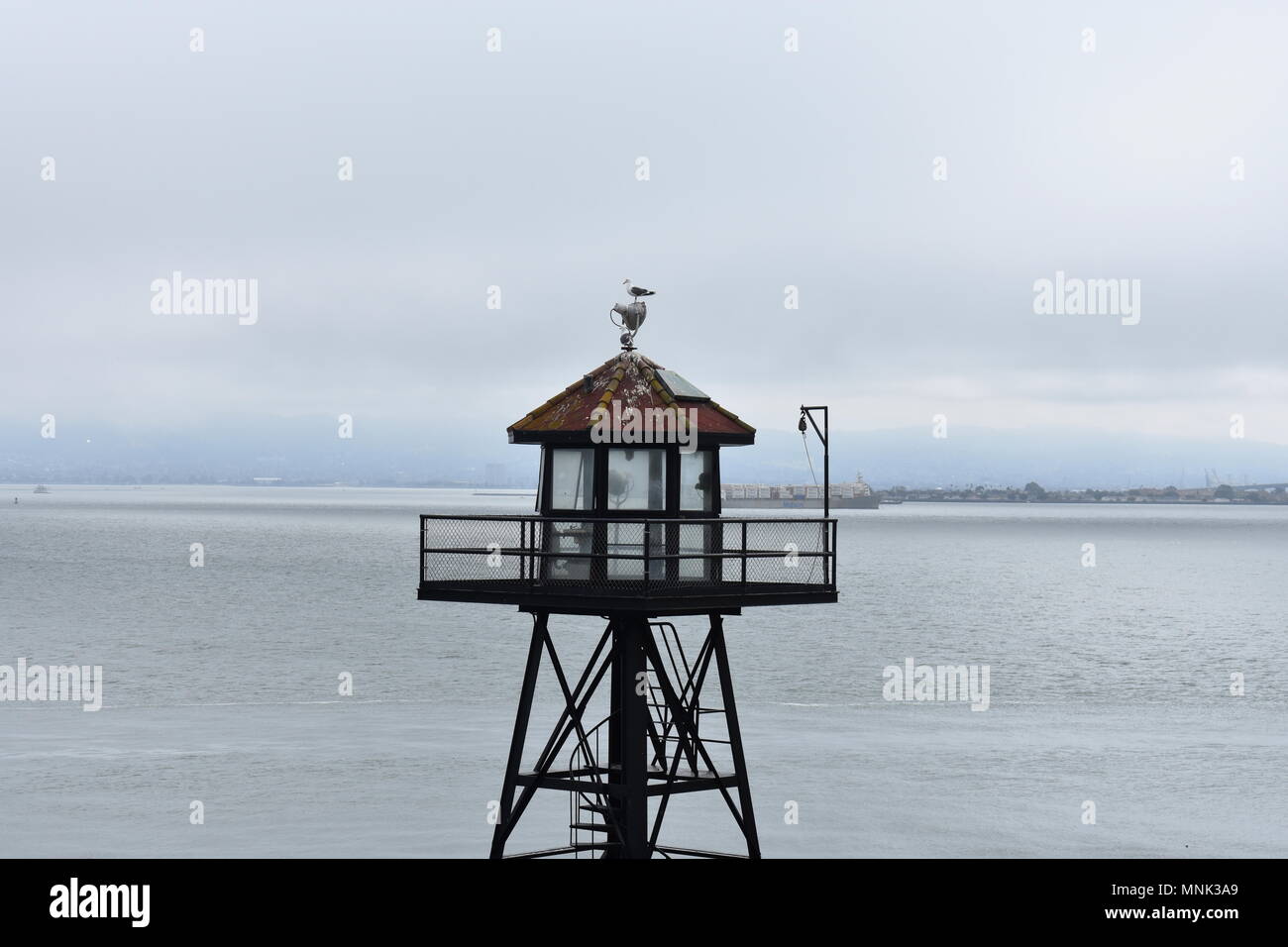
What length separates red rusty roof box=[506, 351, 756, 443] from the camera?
2578 centimetres

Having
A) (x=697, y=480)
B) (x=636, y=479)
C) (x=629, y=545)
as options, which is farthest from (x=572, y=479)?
(x=697, y=480)

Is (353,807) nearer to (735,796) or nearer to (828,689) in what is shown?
(735,796)

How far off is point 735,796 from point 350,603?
68767 mm

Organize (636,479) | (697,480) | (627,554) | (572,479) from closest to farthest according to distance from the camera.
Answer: (627,554) → (636,479) → (572,479) → (697,480)

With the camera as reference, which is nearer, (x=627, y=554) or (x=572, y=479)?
(x=627, y=554)

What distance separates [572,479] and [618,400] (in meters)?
1.40

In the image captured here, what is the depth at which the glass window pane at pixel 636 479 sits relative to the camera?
996 inches

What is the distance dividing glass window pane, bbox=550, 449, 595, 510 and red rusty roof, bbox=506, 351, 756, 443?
280 mm

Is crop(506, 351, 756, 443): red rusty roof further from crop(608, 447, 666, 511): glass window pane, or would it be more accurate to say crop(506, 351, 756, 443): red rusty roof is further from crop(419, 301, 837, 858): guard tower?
crop(608, 447, 666, 511): glass window pane

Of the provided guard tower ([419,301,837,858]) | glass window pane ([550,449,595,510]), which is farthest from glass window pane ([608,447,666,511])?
glass window pane ([550,449,595,510])

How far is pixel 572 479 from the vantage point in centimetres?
2561

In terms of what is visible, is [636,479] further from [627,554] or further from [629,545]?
[627,554]

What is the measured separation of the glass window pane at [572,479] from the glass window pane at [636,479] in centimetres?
31
